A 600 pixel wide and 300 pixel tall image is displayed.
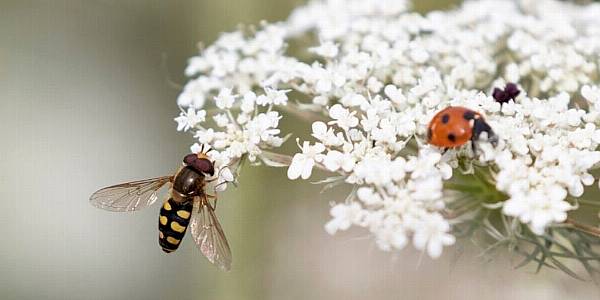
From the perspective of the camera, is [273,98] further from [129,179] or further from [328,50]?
[129,179]

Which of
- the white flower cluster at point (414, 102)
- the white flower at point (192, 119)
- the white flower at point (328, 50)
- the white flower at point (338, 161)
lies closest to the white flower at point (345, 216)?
the white flower cluster at point (414, 102)

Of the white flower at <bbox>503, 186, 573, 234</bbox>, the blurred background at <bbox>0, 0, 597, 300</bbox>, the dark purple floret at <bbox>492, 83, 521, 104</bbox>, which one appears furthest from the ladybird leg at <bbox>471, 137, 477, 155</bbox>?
the blurred background at <bbox>0, 0, 597, 300</bbox>

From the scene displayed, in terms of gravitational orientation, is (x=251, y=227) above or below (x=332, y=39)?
below

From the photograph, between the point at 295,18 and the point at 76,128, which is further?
the point at 76,128

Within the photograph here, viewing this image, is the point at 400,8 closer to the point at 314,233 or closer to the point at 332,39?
the point at 332,39

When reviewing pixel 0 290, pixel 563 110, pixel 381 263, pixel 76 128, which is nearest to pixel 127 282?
pixel 0 290

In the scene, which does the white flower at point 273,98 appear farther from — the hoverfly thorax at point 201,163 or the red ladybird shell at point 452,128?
the red ladybird shell at point 452,128

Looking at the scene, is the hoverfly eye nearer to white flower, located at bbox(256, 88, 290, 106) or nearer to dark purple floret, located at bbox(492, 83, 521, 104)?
white flower, located at bbox(256, 88, 290, 106)
